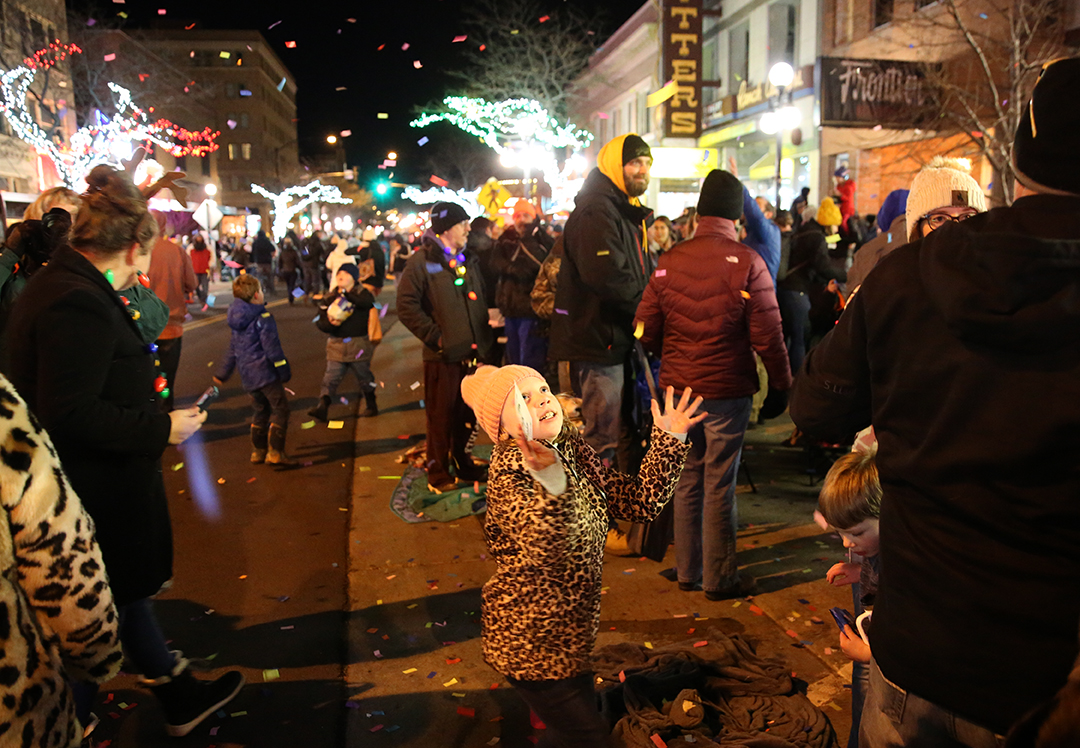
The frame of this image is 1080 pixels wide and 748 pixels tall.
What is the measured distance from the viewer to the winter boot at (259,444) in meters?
7.64

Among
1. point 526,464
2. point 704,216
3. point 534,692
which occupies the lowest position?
point 534,692

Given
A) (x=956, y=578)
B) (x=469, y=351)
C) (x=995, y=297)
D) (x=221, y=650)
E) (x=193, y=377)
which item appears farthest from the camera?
(x=193, y=377)

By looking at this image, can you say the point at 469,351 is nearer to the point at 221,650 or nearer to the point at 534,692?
the point at 221,650

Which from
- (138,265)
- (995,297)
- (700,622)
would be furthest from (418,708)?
(995,297)

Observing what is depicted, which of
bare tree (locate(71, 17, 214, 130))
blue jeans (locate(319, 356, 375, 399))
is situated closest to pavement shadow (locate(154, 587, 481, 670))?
blue jeans (locate(319, 356, 375, 399))

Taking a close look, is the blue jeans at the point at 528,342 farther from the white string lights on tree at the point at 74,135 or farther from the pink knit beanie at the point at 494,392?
the white string lights on tree at the point at 74,135

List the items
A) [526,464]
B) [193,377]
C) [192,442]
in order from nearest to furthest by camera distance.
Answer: [526,464], [192,442], [193,377]

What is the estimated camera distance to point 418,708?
3.70 m

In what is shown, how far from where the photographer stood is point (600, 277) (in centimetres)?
507

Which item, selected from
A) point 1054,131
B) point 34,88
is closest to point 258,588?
point 1054,131

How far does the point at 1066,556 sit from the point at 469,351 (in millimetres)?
5459

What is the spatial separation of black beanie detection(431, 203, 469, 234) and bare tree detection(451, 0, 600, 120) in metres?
25.2

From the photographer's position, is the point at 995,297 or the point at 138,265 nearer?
the point at 995,297

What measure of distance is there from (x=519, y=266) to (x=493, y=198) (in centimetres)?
489
